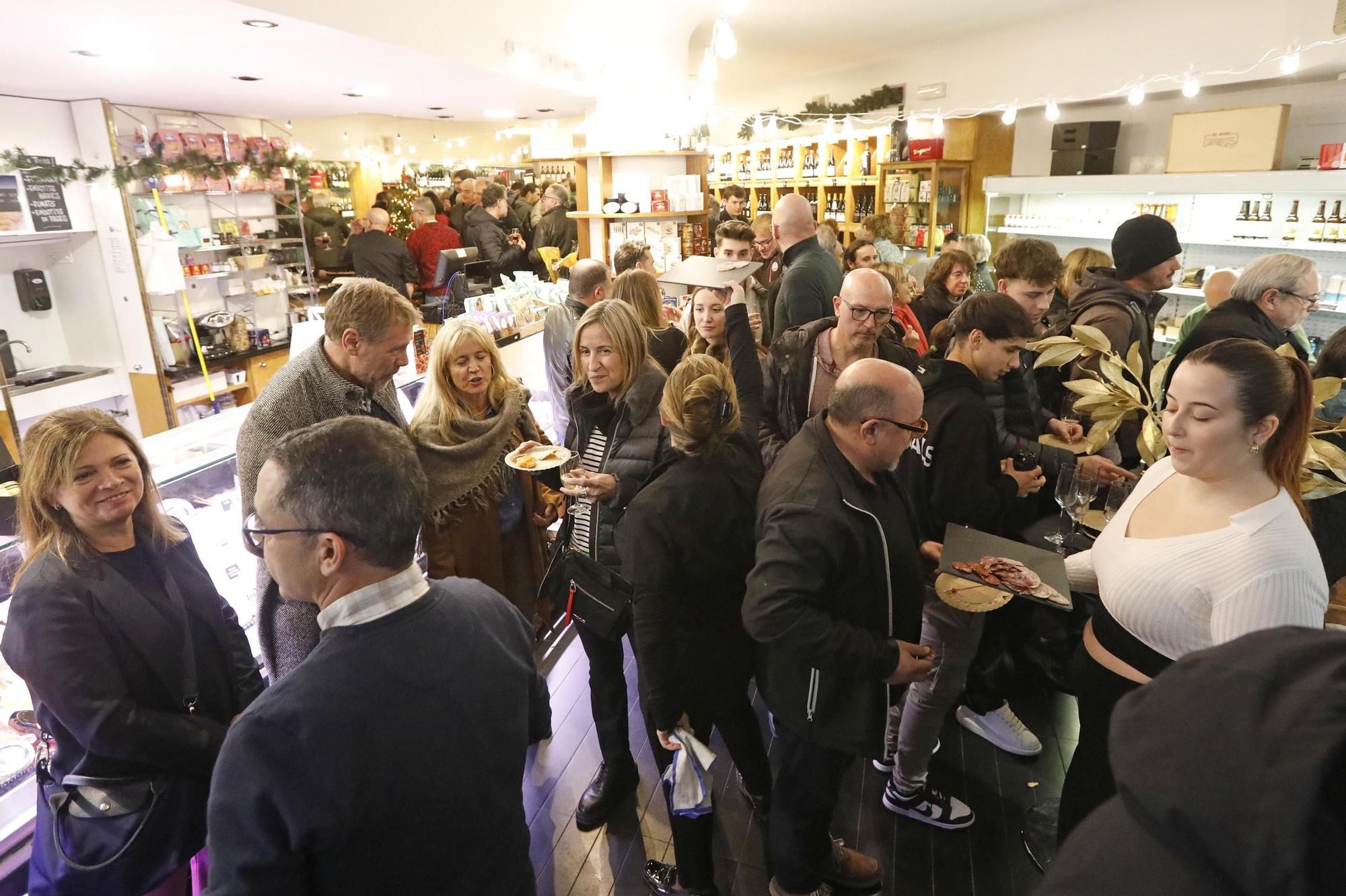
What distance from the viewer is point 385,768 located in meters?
1.17

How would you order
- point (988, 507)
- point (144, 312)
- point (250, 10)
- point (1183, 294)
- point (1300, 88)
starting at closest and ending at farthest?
point (988, 507), point (250, 10), point (1300, 88), point (1183, 294), point (144, 312)

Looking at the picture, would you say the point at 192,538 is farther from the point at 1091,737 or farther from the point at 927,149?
the point at 927,149

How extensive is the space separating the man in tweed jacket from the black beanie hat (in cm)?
336

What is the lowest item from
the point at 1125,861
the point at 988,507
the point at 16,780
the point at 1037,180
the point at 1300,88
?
the point at 16,780

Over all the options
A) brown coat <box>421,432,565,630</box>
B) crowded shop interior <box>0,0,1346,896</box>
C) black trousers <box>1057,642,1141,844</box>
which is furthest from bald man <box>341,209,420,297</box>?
black trousers <box>1057,642,1141,844</box>

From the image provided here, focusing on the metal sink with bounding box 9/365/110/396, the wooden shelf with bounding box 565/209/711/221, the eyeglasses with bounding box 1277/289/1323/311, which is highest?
the wooden shelf with bounding box 565/209/711/221

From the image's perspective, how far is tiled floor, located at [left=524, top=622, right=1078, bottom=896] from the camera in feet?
8.41

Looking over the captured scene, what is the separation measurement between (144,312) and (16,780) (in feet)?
19.8

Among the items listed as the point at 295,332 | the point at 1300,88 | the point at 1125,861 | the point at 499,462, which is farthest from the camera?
the point at 1300,88

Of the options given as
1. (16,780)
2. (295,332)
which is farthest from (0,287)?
(16,780)

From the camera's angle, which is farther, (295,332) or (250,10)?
(295,332)

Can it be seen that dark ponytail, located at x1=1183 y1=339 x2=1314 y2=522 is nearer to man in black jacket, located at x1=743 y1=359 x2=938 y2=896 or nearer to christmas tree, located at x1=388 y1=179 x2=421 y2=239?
man in black jacket, located at x1=743 y1=359 x2=938 y2=896

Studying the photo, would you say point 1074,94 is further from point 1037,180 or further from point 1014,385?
point 1014,385

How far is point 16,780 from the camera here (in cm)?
212
